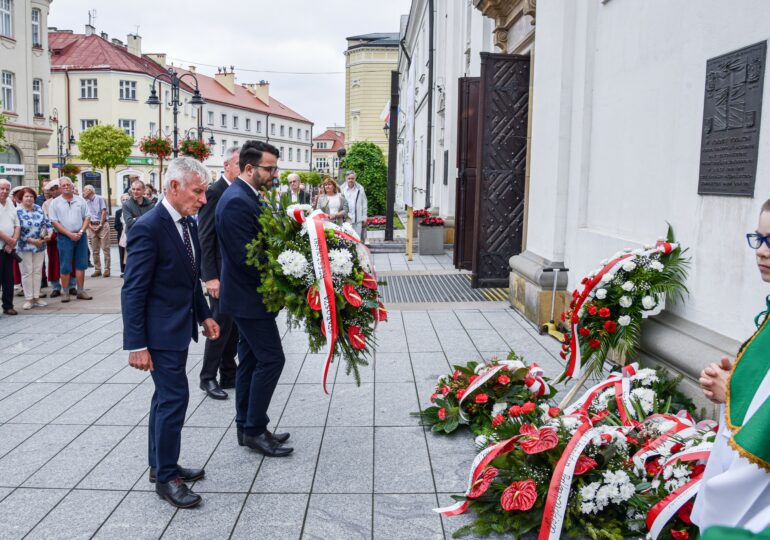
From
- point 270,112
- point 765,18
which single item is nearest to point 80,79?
point 270,112

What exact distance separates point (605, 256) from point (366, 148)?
2629 centimetres

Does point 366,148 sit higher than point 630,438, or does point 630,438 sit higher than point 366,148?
point 366,148

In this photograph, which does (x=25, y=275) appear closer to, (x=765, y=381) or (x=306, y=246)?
(x=306, y=246)

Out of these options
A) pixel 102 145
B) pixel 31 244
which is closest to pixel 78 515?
pixel 31 244

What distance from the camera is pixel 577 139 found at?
780cm

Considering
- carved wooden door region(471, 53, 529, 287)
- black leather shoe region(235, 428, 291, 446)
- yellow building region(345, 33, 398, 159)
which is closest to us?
black leather shoe region(235, 428, 291, 446)

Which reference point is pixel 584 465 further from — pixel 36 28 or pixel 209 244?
pixel 36 28

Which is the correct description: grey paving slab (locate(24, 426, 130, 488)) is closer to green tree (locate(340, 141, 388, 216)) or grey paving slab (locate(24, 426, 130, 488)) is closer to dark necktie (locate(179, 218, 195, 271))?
dark necktie (locate(179, 218, 195, 271))

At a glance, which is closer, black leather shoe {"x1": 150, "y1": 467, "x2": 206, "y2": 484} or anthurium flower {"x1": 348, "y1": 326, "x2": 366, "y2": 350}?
black leather shoe {"x1": 150, "y1": 467, "x2": 206, "y2": 484}

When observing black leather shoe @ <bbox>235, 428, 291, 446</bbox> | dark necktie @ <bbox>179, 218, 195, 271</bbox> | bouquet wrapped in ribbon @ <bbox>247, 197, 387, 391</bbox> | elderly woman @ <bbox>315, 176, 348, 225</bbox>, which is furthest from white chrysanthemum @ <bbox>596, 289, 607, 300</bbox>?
elderly woman @ <bbox>315, 176, 348, 225</bbox>

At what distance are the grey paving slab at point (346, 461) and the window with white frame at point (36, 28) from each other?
41725 millimetres

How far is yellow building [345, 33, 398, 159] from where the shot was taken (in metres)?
56.1

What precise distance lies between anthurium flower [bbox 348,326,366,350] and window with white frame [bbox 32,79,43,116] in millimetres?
41938

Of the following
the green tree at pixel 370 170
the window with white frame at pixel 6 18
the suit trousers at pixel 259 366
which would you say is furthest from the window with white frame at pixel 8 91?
the suit trousers at pixel 259 366
